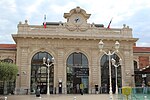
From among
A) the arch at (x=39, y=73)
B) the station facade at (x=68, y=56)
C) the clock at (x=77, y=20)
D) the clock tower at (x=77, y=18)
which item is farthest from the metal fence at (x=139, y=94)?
the clock at (x=77, y=20)

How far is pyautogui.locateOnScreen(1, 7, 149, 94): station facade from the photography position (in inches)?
1603

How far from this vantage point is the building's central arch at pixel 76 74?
4156 centimetres

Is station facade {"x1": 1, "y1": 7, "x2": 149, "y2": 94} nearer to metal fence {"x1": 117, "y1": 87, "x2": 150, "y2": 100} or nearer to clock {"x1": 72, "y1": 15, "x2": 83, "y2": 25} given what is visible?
clock {"x1": 72, "y1": 15, "x2": 83, "y2": 25}

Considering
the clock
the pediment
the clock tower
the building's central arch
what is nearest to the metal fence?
the building's central arch

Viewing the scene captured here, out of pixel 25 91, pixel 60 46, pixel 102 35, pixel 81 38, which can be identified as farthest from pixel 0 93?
pixel 102 35

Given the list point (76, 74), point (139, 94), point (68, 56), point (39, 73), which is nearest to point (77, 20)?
point (68, 56)

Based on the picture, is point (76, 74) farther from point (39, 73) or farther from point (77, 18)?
point (77, 18)

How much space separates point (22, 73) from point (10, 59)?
5.95 metres

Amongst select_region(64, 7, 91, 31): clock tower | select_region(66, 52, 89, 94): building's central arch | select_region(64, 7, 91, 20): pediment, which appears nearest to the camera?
select_region(66, 52, 89, 94): building's central arch

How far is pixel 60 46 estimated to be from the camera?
41656 millimetres

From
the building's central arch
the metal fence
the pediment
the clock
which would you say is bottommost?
the metal fence

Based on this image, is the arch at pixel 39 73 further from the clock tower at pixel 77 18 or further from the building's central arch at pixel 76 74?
the clock tower at pixel 77 18

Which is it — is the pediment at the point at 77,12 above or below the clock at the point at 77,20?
above

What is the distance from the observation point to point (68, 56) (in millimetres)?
41812
